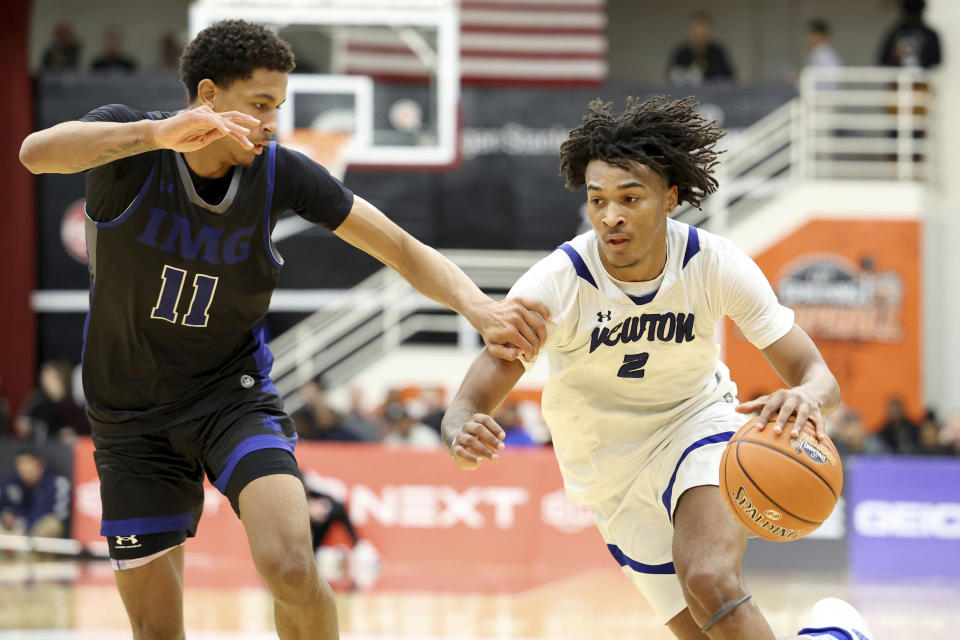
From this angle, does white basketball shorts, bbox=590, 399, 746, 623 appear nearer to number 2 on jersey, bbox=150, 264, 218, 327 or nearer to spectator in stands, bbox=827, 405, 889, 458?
number 2 on jersey, bbox=150, 264, 218, 327

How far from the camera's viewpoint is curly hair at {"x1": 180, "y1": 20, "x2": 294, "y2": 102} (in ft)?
13.4

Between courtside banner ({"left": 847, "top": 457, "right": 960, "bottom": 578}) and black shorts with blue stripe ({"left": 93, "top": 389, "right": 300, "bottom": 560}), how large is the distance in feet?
→ 25.4

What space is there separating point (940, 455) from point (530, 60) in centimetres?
756

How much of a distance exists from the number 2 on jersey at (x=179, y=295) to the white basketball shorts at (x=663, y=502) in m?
1.69

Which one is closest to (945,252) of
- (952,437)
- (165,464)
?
(952,437)

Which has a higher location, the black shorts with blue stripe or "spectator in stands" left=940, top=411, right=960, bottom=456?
the black shorts with blue stripe

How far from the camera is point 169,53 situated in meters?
17.2

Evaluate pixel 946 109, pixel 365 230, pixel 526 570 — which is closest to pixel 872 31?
pixel 946 109

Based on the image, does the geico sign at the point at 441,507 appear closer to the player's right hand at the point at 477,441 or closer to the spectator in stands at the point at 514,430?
the spectator in stands at the point at 514,430

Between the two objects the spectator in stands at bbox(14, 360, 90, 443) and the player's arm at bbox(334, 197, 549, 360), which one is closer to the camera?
the player's arm at bbox(334, 197, 549, 360)

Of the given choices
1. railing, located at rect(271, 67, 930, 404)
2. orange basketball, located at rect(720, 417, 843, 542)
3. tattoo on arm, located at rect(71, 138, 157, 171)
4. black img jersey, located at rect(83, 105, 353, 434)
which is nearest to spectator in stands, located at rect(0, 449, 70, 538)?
railing, located at rect(271, 67, 930, 404)

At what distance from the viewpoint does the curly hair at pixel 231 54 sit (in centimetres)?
407

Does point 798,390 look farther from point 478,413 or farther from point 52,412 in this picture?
point 52,412

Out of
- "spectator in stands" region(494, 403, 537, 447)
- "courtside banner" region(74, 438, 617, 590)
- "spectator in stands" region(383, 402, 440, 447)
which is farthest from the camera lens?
"spectator in stands" region(383, 402, 440, 447)
